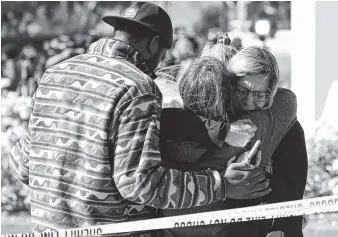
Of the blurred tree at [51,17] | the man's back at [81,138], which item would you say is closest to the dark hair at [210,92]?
the man's back at [81,138]

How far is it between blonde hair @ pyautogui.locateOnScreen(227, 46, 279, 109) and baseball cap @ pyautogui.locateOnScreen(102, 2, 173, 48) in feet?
1.00

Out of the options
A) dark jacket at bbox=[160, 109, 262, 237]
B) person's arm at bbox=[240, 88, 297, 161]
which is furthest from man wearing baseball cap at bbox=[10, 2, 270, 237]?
person's arm at bbox=[240, 88, 297, 161]

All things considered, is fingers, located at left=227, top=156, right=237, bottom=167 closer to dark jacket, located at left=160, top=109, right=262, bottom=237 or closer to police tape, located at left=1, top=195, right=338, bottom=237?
dark jacket, located at left=160, top=109, right=262, bottom=237

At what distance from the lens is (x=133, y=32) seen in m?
2.38

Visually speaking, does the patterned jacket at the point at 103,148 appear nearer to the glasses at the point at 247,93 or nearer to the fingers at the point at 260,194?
the fingers at the point at 260,194

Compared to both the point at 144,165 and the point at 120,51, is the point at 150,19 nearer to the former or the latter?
the point at 120,51

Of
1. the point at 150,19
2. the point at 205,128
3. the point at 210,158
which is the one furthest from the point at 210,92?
the point at 150,19

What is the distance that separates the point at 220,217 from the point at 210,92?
1.79 feet

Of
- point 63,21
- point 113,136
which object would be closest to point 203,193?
point 113,136

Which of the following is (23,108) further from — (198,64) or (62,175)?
(198,64)

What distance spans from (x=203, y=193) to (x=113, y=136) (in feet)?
1.42

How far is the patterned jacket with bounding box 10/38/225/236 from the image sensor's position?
2.23 metres

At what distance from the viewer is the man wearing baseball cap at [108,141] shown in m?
2.23

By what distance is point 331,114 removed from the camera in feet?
9.56
